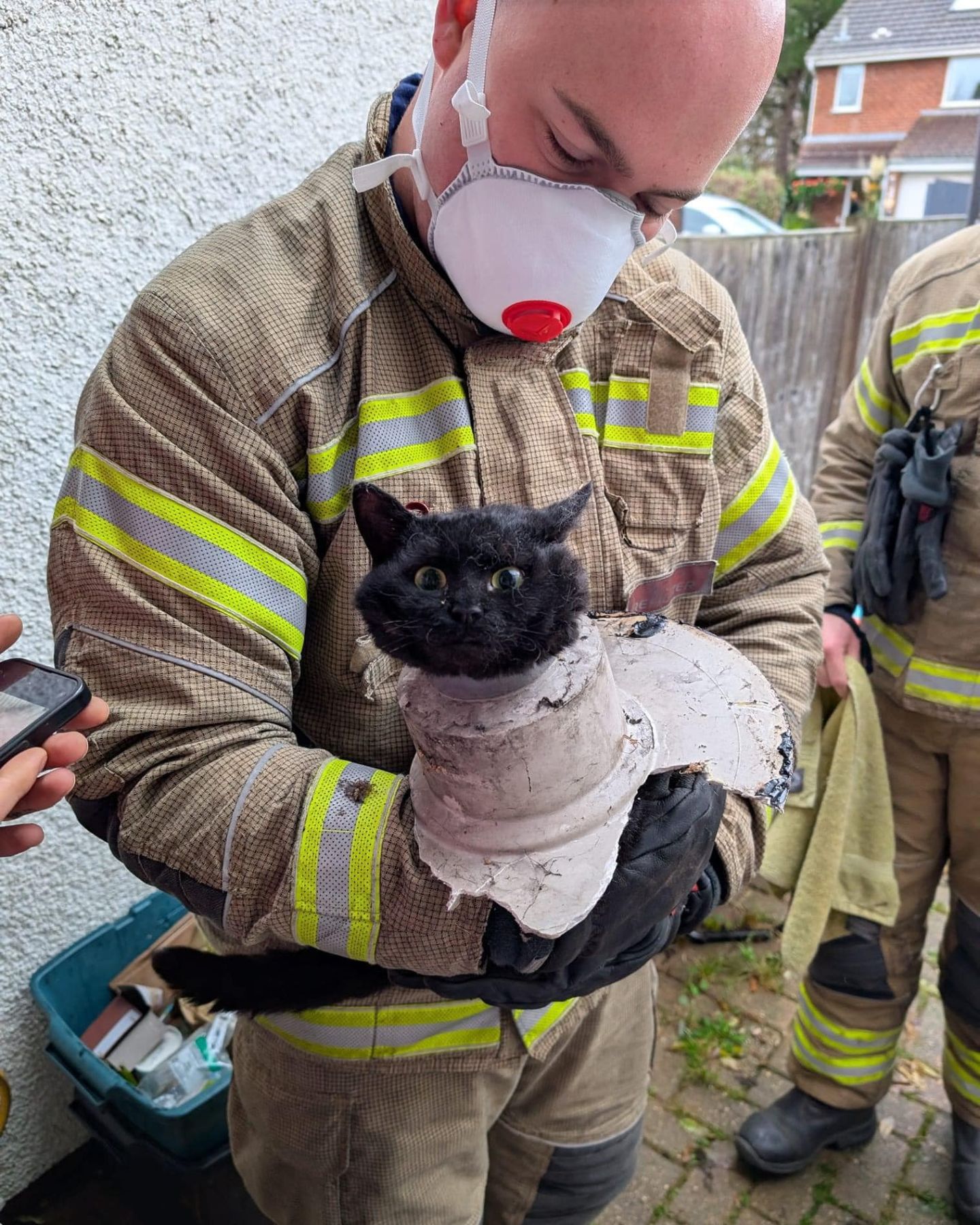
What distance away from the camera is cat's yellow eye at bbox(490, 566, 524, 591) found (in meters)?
1.04

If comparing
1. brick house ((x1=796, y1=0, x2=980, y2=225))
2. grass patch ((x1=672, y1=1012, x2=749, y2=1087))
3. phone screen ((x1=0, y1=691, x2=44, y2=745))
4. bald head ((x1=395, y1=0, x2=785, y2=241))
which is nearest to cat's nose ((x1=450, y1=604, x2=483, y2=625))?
phone screen ((x1=0, y1=691, x2=44, y2=745))

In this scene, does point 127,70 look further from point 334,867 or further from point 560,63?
point 334,867

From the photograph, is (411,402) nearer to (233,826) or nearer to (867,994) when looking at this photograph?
(233,826)

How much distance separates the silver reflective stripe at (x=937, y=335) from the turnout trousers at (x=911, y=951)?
39.3 inches

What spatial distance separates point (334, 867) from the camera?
1.19 meters

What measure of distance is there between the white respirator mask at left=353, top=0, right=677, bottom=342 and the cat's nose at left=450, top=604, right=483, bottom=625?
58 cm

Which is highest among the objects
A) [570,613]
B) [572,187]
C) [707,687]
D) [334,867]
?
[572,187]

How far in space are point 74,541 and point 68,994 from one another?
1.95 m

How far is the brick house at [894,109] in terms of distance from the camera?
1570cm

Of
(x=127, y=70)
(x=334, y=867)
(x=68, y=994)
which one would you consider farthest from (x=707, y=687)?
(x=68, y=994)

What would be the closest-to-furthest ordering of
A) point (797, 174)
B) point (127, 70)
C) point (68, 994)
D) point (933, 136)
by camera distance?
point (127, 70)
point (68, 994)
point (933, 136)
point (797, 174)

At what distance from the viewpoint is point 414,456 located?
134cm

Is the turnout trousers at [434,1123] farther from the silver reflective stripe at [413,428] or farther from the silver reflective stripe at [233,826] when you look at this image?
the silver reflective stripe at [413,428]

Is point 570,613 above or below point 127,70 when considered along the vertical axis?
below
